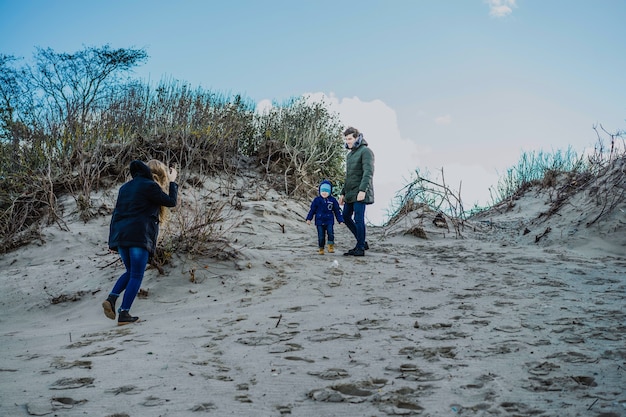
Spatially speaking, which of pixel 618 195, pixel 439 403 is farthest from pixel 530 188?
pixel 439 403

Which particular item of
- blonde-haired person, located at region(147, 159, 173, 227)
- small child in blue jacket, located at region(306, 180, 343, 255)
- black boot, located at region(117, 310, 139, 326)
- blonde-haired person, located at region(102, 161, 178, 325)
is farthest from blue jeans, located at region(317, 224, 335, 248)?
black boot, located at region(117, 310, 139, 326)

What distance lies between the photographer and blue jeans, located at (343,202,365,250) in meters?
7.07

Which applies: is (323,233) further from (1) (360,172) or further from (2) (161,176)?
(2) (161,176)

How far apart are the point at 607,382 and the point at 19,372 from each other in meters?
3.81

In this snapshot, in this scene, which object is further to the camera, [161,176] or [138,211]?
[161,176]

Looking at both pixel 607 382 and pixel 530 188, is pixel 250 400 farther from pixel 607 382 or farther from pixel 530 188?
pixel 530 188

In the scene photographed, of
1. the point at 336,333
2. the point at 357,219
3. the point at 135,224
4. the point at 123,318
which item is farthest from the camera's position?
the point at 357,219

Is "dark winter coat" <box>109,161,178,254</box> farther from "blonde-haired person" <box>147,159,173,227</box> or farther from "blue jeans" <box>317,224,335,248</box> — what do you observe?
"blue jeans" <box>317,224,335,248</box>

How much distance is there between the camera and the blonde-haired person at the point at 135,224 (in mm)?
4625

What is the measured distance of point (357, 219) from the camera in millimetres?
7121

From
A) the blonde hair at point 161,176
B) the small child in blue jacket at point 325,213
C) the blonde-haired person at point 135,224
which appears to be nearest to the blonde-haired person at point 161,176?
the blonde hair at point 161,176

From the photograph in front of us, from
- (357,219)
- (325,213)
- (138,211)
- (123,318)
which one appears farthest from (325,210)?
(123,318)

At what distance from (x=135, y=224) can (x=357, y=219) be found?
342cm

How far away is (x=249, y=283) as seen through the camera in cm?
571
